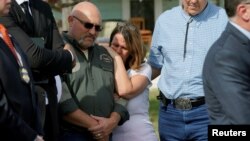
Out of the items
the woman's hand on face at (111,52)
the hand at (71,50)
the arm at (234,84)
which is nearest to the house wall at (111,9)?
the woman's hand on face at (111,52)

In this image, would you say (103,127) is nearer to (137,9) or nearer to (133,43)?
(133,43)

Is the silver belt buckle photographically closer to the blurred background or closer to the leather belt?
the leather belt

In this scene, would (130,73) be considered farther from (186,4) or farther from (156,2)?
(156,2)

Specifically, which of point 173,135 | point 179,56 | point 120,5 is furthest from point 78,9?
point 120,5

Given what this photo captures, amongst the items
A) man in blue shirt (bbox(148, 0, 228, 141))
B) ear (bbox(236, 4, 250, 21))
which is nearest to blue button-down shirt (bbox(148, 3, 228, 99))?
man in blue shirt (bbox(148, 0, 228, 141))

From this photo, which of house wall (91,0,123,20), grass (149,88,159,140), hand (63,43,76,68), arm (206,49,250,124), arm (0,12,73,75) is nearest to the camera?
arm (206,49,250,124)

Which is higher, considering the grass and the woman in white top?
the woman in white top

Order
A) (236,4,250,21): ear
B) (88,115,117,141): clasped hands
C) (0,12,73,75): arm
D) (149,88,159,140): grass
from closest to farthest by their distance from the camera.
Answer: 1. (236,4,250,21): ear
2. (0,12,73,75): arm
3. (88,115,117,141): clasped hands
4. (149,88,159,140): grass

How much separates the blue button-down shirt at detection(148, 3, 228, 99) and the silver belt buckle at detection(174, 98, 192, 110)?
0.04 m

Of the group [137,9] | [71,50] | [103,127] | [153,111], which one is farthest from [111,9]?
[103,127]

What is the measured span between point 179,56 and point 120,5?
21829mm

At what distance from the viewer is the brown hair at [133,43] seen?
13.4 ft

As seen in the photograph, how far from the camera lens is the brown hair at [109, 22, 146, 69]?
408 cm

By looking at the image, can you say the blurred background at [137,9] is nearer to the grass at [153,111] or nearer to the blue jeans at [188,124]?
the grass at [153,111]
